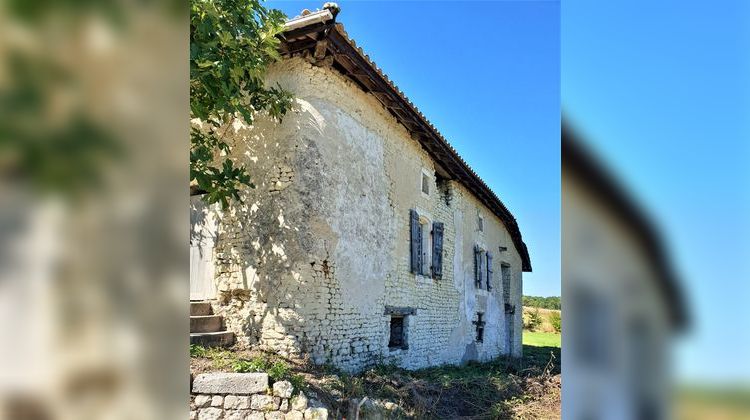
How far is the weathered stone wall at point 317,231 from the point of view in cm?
719

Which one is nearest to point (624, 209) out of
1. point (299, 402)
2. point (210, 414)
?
point (299, 402)

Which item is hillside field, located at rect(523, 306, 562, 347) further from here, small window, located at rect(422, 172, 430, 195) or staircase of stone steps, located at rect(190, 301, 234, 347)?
staircase of stone steps, located at rect(190, 301, 234, 347)

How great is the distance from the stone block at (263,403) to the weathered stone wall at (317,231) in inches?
49.4

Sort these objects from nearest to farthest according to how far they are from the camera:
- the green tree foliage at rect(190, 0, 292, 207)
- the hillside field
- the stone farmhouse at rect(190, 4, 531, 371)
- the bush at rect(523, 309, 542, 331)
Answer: the green tree foliage at rect(190, 0, 292, 207) < the stone farmhouse at rect(190, 4, 531, 371) < the hillside field < the bush at rect(523, 309, 542, 331)

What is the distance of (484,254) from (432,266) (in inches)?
179

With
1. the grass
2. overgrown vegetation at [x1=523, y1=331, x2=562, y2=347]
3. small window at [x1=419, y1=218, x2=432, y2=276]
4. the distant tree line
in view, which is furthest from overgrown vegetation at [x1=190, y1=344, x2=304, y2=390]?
the distant tree line

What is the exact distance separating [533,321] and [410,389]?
23.1m

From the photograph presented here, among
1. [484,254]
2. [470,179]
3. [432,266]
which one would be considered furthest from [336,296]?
[484,254]

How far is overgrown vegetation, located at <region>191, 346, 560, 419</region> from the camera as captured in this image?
6.19 metres

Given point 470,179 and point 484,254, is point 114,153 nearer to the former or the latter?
point 470,179

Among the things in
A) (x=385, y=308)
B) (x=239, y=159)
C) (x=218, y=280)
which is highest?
(x=239, y=159)

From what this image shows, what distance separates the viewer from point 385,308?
898 cm

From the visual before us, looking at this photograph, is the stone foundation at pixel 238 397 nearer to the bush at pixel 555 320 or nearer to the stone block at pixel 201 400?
the stone block at pixel 201 400

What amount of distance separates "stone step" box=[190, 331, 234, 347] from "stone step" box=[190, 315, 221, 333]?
124mm
